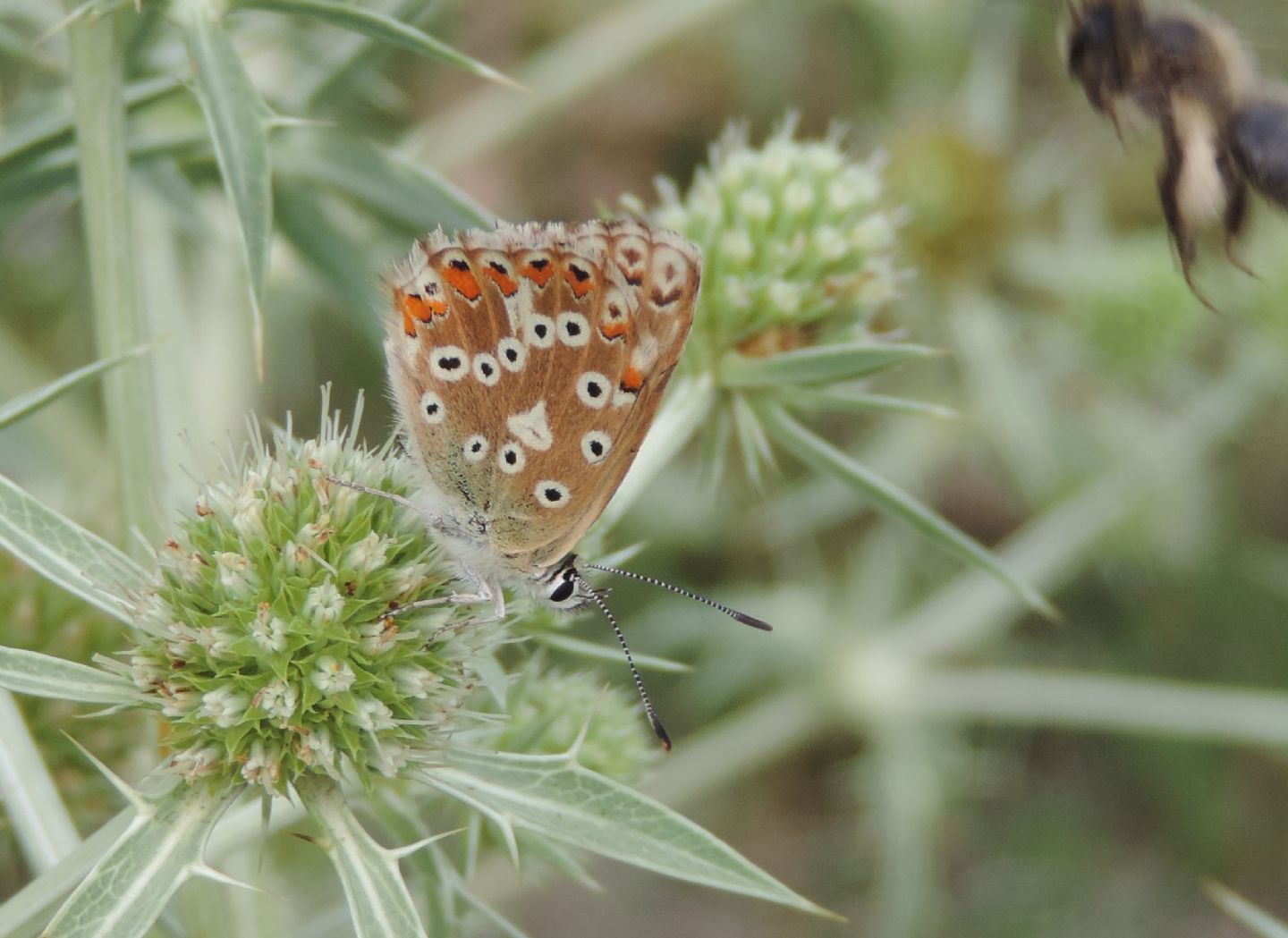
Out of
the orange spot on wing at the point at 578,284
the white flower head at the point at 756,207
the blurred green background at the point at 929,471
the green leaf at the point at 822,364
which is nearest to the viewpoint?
the orange spot on wing at the point at 578,284

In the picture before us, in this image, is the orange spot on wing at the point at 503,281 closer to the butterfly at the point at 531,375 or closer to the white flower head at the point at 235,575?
the butterfly at the point at 531,375

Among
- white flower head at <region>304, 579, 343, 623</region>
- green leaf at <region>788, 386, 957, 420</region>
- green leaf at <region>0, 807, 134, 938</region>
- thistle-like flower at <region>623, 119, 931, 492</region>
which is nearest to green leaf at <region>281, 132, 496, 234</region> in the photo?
thistle-like flower at <region>623, 119, 931, 492</region>

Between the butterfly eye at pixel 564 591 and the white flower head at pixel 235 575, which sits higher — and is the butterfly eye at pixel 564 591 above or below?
below

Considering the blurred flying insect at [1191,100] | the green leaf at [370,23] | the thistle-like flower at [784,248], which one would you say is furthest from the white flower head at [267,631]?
the blurred flying insect at [1191,100]

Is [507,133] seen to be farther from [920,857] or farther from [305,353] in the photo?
[920,857]

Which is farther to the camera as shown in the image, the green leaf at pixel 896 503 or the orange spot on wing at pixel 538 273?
the green leaf at pixel 896 503

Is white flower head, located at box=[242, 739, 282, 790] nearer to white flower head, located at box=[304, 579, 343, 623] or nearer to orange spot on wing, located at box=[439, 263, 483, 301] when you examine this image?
white flower head, located at box=[304, 579, 343, 623]

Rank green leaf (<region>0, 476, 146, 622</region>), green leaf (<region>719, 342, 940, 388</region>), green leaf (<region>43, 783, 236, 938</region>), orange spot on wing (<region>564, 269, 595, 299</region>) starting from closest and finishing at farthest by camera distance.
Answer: green leaf (<region>43, 783, 236, 938</region>) < green leaf (<region>0, 476, 146, 622</region>) < orange spot on wing (<region>564, 269, 595, 299</region>) < green leaf (<region>719, 342, 940, 388</region>)

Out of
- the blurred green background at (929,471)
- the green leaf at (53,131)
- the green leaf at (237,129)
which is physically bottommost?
the blurred green background at (929,471)
